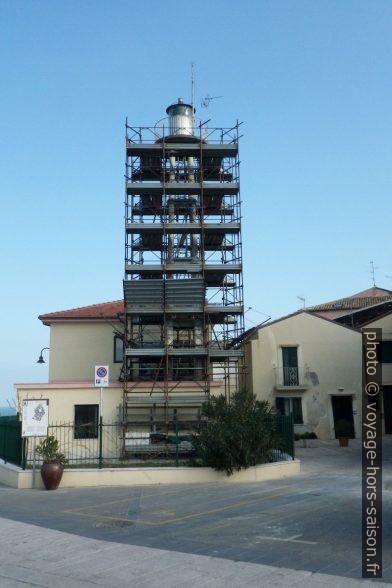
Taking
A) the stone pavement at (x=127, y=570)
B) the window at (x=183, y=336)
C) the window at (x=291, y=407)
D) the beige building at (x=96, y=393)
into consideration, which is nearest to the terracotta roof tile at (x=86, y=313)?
the beige building at (x=96, y=393)

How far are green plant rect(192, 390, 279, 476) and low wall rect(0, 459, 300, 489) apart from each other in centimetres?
24

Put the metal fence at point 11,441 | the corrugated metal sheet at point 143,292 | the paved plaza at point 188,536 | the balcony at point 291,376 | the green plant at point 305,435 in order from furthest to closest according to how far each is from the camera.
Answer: the balcony at point 291,376
the green plant at point 305,435
the corrugated metal sheet at point 143,292
the metal fence at point 11,441
the paved plaza at point 188,536

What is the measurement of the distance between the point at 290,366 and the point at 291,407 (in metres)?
2.25

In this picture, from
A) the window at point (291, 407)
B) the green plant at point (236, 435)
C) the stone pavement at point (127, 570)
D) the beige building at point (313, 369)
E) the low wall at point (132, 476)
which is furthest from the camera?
the window at point (291, 407)

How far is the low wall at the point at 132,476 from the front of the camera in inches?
605

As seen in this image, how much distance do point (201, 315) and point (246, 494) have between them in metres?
15.6

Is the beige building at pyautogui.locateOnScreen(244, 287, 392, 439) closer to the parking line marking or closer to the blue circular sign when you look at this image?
the blue circular sign

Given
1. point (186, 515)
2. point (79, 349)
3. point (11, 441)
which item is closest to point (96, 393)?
point (79, 349)

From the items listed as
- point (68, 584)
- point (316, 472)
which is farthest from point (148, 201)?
point (68, 584)

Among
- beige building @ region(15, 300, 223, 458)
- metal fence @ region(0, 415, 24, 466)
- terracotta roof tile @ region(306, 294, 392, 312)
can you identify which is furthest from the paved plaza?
terracotta roof tile @ region(306, 294, 392, 312)

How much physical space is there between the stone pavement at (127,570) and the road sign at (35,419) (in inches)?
269

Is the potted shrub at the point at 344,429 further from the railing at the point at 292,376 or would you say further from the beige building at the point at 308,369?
the railing at the point at 292,376

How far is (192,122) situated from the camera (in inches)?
1307

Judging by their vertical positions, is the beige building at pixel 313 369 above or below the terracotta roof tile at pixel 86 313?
below
